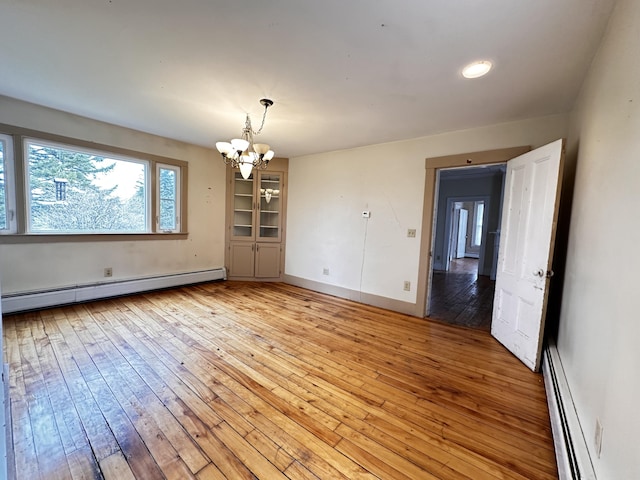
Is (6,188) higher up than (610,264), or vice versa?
(6,188)

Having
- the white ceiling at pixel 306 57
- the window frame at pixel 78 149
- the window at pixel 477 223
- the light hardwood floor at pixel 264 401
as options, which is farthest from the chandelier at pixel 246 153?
the window at pixel 477 223

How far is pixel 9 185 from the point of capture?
2979mm

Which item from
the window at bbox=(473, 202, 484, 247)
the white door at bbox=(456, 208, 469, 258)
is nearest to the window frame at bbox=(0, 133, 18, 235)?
the white door at bbox=(456, 208, 469, 258)

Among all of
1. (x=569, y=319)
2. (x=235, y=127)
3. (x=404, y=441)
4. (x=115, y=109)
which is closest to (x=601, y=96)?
(x=569, y=319)

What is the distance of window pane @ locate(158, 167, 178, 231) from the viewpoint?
4.24m

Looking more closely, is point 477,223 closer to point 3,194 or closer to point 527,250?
point 527,250

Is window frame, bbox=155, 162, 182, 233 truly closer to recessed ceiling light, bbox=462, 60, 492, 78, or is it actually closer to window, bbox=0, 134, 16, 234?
window, bbox=0, 134, 16, 234

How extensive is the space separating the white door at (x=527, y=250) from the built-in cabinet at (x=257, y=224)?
12.0 feet

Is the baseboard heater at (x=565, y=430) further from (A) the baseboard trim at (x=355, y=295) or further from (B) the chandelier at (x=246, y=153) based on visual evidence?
(B) the chandelier at (x=246, y=153)

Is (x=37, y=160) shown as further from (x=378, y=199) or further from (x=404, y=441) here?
(x=404, y=441)

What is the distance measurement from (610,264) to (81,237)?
514 centimetres

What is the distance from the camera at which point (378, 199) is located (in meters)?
3.91

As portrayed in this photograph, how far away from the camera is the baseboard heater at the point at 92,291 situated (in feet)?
9.95

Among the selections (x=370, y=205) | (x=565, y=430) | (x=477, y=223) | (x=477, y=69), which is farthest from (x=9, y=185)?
(x=477, y=223)
